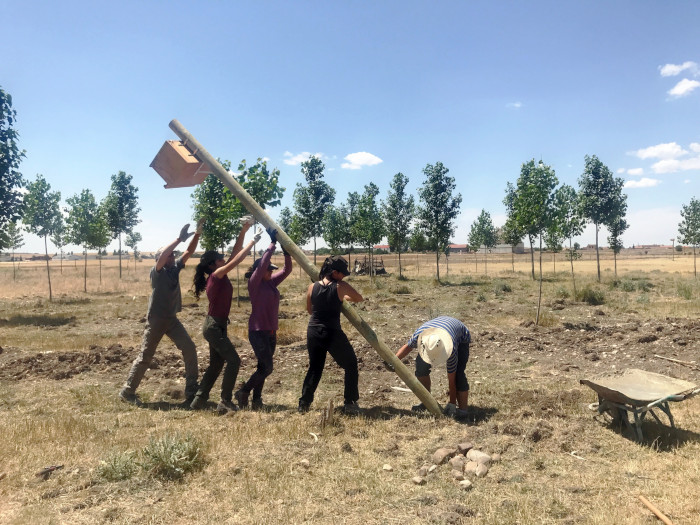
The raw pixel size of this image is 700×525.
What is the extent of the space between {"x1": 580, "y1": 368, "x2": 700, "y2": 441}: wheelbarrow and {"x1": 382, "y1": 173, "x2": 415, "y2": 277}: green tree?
27171 mm

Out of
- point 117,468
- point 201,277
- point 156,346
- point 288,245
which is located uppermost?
point 288,245

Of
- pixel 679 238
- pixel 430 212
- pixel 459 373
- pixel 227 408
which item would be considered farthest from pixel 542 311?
pixel 679 238

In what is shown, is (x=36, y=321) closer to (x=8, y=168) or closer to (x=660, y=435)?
(x=8, y=168)

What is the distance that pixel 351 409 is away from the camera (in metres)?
5.48

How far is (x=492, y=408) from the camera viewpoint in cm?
574

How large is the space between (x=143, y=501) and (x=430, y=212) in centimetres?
2726

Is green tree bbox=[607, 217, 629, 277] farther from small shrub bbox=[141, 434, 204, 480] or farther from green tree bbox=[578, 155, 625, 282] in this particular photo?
small shrub bbox=[141, 434, 204, 480]

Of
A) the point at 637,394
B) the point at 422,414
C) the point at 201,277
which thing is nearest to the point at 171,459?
the point at 201,277

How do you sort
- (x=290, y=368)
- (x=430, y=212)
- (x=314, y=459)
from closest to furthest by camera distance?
(x=314, y=459), (x=290, y=368), (x=430, y=212)

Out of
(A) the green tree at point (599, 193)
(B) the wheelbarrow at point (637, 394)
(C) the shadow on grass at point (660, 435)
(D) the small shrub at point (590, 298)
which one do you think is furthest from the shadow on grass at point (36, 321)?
(A) the green tree at point (599, 193)

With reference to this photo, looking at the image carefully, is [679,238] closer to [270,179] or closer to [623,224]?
[623,224]

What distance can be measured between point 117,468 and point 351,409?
2534 millimetres

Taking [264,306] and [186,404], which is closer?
[264,306]

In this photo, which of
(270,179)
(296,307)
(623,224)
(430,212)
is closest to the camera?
(270,179)
